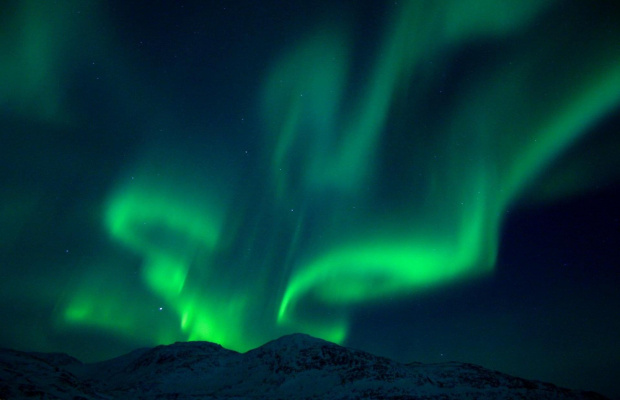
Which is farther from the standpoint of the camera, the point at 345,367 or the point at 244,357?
the point at 244,357

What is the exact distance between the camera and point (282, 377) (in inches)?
2191

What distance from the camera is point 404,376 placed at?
54.3 metres

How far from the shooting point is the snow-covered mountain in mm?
38800

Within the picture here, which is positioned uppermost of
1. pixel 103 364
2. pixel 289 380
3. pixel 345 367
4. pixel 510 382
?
pixel 510 382

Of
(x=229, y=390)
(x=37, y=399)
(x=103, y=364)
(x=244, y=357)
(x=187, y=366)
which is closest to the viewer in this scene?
(x=37, y=399)

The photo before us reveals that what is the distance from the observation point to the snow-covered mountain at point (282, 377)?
3880 cm

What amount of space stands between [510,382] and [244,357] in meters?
44.6

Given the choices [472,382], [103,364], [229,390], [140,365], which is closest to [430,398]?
[472,382]

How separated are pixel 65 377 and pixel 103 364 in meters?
60.2

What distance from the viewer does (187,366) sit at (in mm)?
63781

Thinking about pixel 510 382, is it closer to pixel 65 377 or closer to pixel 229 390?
pixel 229 390

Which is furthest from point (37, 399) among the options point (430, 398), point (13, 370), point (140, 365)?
point (140, 365)

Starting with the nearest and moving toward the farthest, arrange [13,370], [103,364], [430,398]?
1. [13,370]
2. [430,398]
3. [103,364]

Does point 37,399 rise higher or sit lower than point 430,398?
lower
